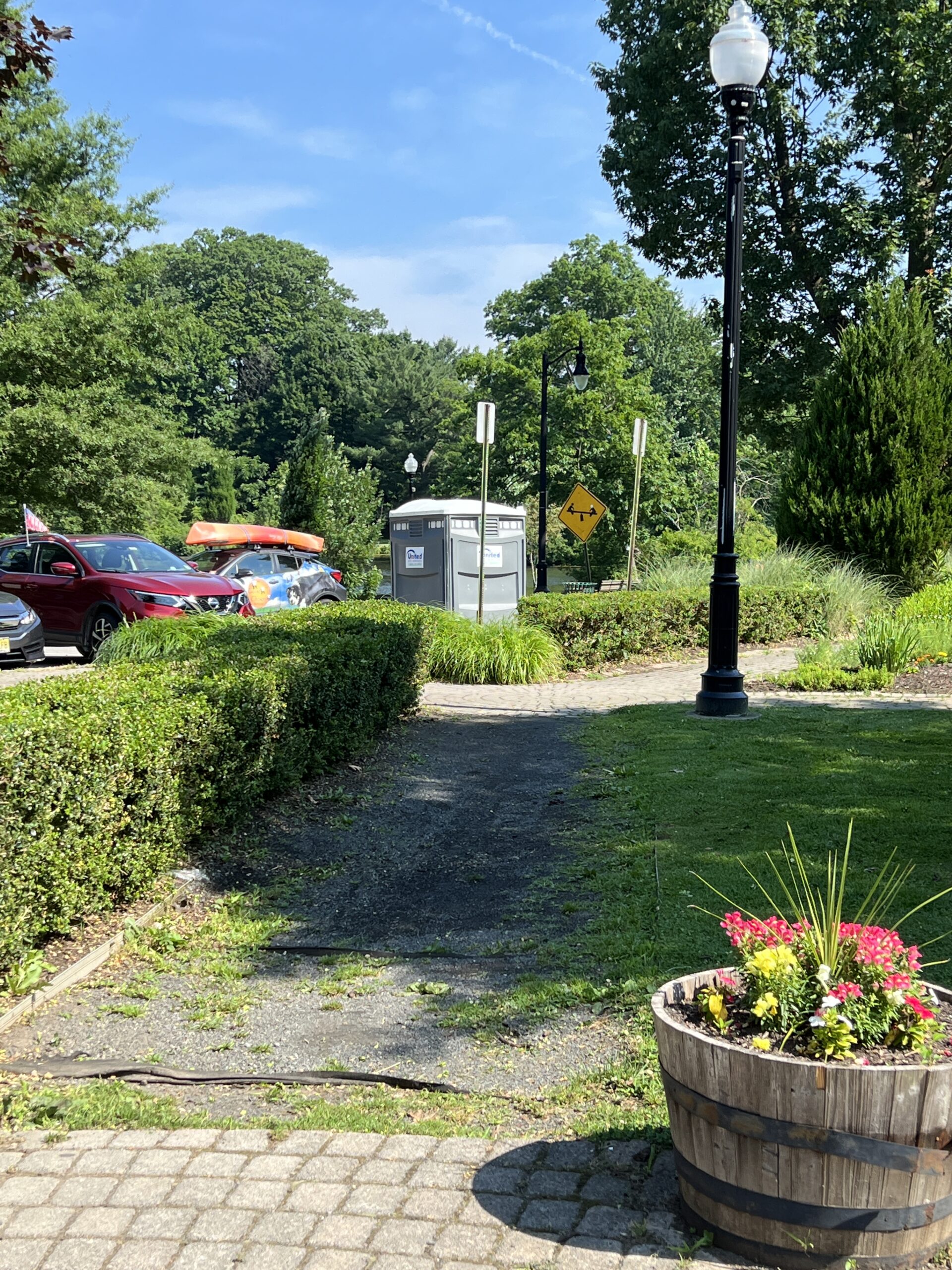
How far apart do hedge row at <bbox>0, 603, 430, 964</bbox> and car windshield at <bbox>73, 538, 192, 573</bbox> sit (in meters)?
7.00

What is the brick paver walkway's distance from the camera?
2.64 meters

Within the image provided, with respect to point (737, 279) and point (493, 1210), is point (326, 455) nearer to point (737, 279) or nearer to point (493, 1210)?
point (737, 279)

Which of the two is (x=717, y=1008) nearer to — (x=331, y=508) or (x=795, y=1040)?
(x=795, y=1040)

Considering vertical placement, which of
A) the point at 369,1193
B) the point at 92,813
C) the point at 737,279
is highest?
the point at 737,279

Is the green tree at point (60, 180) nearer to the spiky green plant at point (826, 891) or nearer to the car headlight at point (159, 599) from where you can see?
the car headlight at point (159, 599)

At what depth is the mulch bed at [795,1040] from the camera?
2527 millimetres

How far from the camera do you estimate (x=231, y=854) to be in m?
6.18

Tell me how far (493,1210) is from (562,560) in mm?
43057

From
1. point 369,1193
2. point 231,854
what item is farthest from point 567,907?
point 369,1193

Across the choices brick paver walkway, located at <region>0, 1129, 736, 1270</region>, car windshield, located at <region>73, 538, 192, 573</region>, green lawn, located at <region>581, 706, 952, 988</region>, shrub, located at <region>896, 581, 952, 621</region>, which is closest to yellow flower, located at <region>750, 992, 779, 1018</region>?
brick paver walkway, located at <region>0, 1129, 736, 1270</region>

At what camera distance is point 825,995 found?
2.63m

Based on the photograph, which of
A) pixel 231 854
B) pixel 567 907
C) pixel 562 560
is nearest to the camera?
pixel 567 907

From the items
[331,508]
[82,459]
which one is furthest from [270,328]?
[82,459]

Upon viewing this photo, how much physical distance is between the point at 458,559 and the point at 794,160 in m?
14.3
